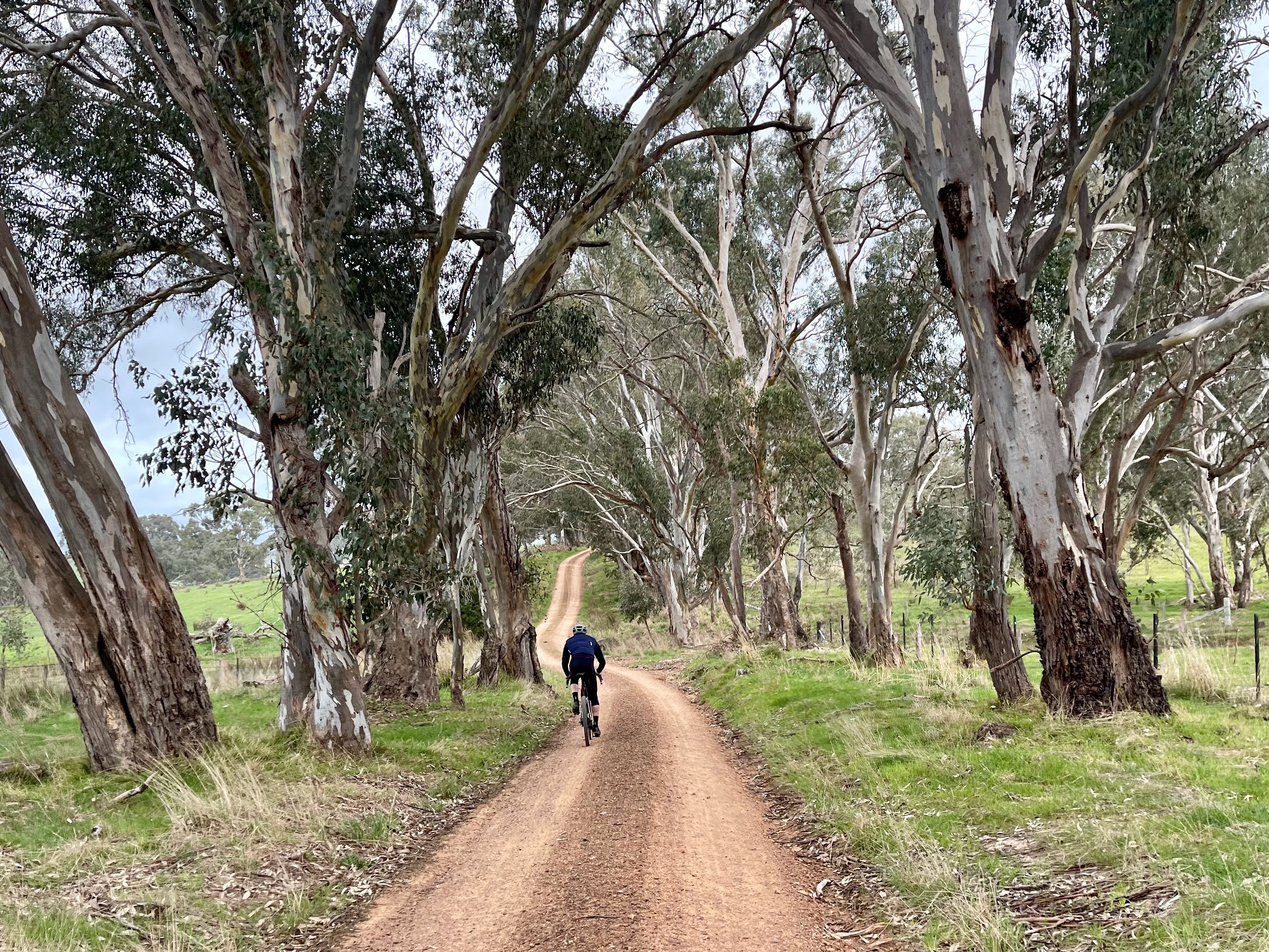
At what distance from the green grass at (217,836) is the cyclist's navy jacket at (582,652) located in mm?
1510

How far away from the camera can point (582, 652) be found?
35.4 feet

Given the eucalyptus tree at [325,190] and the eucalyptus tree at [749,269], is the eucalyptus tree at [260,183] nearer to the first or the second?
the eucalyptus tree at [325,190]

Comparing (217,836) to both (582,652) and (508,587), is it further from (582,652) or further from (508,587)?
(508,587)

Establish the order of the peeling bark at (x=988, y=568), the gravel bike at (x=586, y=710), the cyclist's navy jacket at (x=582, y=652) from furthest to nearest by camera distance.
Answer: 1. the cyclist's navy jacket at (x=582, y=652)
2. the gravel bike at (x=586, y=710)
3. the peeling bark at (x=988, y=568)

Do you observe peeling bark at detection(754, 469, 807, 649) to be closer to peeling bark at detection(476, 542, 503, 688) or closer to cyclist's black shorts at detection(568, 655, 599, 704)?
peeling bark at detection(476, 542, 503, 688)

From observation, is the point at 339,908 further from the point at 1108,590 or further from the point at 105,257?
the point at 105,257

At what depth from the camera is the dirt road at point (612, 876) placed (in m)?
4.36

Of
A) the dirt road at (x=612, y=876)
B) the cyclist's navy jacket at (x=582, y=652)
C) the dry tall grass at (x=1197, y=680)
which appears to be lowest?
A: the dry tall grass at (x=1197, y=680)

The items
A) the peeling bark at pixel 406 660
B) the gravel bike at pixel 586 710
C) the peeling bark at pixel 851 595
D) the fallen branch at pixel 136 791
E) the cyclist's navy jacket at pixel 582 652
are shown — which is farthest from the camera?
the peeling bark at pixel 851 595

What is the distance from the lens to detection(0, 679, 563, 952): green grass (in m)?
4.28

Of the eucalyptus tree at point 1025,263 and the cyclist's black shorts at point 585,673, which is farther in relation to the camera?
the cyclist's black shorts at point 585,673

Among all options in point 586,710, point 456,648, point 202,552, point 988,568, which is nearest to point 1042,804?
point 988,568

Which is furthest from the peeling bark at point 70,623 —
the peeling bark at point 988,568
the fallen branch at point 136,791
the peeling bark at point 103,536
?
the peeling bark at point 988,568

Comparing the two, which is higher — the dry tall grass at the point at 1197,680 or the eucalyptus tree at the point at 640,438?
the eucalyptus tree at the point at 640,438
